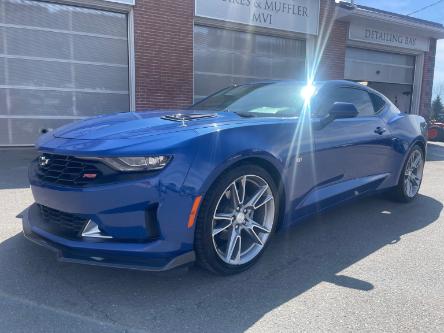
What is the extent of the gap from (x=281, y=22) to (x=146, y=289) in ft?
32.9

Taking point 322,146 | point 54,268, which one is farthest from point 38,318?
point 322,146

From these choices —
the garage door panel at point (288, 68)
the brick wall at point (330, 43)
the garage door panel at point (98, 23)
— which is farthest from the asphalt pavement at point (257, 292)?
the brick wall at point (330, 43)

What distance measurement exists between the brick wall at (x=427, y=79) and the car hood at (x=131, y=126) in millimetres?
14877

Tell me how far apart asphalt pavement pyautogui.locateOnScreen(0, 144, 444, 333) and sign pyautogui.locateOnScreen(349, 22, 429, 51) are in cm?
1084

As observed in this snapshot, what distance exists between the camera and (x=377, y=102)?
462 cm

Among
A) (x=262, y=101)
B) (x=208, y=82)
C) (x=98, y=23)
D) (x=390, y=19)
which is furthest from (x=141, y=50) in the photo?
(x=390, y=19)

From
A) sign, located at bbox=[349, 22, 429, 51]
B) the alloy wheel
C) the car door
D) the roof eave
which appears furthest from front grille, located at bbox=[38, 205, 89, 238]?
sign, located at bbox=[349, 22, 429, 51]

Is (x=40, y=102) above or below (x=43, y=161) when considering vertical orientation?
above

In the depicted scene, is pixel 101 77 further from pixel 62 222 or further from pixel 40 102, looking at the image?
pixel 62 222

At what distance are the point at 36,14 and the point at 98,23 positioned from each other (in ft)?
4.13

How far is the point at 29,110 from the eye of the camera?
8.70 meters

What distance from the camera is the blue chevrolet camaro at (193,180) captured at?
7.82 ft

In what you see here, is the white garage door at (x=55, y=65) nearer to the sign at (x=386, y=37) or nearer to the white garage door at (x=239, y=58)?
the white garage door at (x=239, y=58)

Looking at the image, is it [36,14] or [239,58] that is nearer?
[36,14]
